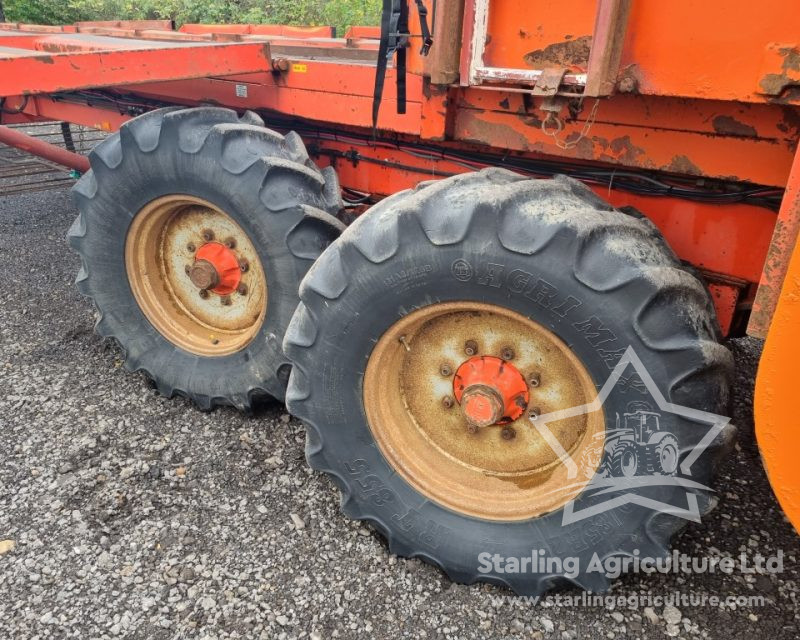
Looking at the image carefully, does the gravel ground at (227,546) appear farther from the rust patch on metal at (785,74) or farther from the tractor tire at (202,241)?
the rust patch on metal at (785,74)

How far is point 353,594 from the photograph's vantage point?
2.09 metres

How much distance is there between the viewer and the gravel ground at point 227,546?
1987mm

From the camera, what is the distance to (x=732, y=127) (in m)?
1.66

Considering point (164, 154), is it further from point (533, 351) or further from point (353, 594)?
point (353, 594)

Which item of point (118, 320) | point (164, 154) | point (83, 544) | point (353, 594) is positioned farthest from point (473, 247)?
point (118, 320)

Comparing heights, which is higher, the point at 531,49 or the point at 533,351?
the point at 531,49

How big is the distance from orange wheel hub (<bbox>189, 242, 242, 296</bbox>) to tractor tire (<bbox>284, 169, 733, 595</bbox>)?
912mm

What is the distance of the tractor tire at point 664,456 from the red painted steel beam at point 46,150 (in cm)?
411

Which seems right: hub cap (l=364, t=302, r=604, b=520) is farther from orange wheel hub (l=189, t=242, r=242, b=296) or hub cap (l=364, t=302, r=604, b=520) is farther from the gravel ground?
orange wheel hub (l=189, t=242, r=242, b=296)

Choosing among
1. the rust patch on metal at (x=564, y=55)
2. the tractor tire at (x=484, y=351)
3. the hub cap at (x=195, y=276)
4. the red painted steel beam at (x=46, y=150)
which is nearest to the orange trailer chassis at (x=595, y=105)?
the rust patch on metal at (x=564, y=55)

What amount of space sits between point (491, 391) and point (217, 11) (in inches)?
591

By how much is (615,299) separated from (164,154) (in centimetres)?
187

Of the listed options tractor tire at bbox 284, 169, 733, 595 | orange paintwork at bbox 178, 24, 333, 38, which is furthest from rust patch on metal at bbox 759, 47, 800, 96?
orange paintwork at bbox 178, 24, 333, 38

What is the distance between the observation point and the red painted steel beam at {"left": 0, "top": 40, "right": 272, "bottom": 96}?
236cm
